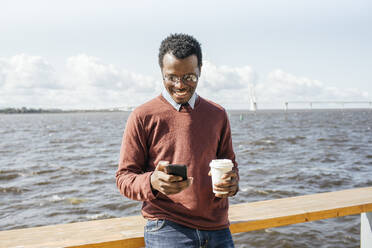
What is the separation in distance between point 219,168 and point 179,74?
633 mm

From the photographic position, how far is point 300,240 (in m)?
6.30

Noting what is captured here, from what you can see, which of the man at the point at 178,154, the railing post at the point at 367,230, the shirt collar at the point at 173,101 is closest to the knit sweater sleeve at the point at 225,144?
the man at the point at 178,154

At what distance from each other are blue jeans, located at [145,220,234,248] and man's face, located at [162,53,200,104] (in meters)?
0.77

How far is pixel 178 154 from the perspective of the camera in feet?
6.68

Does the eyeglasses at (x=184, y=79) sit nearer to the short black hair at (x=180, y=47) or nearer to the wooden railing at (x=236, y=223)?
the short black hair at (x=180, y=47)

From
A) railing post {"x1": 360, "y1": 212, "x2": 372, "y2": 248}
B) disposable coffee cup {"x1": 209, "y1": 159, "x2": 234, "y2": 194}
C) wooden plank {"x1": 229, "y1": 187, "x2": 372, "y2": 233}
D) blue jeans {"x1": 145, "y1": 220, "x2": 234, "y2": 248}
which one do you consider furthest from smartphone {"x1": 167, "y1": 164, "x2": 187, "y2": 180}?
railing post {"x1": 360, "y1": 212, "x2": 372, "y2": 248}

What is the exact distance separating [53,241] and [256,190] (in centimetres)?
834

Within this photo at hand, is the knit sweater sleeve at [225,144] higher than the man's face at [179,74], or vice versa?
the man's face at [179,74]

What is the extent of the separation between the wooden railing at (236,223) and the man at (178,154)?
352 mm

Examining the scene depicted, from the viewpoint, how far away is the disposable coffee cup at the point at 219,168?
73.5 inches

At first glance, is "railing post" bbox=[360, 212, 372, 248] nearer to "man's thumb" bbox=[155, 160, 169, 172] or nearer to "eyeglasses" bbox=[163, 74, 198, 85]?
"eyeglasses" bbox=[163, 74, 198, 85]

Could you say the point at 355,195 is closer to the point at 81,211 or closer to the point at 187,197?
the point at 187,197

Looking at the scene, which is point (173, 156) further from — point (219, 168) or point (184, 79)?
point (184, 79)

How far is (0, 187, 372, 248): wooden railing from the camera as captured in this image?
2.21 m
